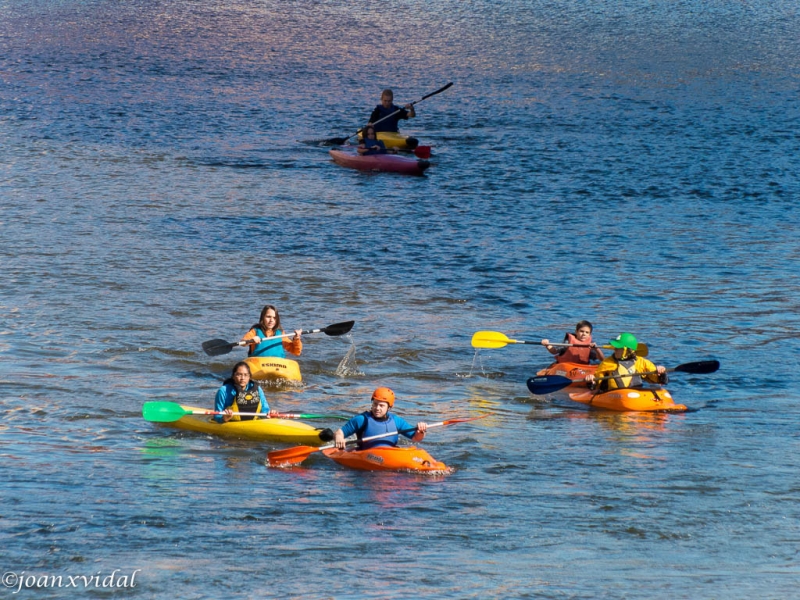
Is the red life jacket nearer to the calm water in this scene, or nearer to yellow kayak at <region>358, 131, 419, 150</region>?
the calm water

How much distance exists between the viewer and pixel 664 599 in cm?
1162

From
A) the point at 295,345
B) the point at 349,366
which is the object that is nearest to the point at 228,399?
the point at 295,345

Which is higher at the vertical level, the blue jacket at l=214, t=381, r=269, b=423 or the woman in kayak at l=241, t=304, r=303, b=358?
the woman in kayak at l=241, t=304, r=303, b=358

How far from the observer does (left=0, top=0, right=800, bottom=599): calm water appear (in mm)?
12852

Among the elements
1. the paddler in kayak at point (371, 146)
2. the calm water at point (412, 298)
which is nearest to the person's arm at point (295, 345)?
the calm water at point (412, 298)

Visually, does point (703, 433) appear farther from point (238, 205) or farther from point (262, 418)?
point (238, 205)

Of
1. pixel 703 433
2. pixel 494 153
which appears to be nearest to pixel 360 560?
pixel 703 433

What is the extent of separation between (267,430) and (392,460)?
2224 millimetres

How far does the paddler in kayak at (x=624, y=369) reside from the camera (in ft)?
60.8

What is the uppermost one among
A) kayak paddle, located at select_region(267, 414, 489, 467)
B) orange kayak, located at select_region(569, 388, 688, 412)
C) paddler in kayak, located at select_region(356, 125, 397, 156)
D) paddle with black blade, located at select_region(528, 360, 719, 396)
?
paddler in kayak, located at select_region(356, 125, 397, 156)

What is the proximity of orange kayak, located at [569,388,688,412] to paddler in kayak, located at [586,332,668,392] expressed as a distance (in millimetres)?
240

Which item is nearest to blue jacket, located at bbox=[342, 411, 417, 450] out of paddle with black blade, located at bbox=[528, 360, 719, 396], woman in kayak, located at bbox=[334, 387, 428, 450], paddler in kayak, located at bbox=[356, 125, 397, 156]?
woman in kayak, located at bbox=[334, 387, 428, 450]

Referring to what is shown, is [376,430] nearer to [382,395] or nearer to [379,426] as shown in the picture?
[379,426]

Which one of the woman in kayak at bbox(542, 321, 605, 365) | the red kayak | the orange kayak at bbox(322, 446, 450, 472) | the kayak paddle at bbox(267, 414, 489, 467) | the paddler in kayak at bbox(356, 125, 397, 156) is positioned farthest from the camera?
the paddler in kayak at bbox(356, 125, 397, 156)
